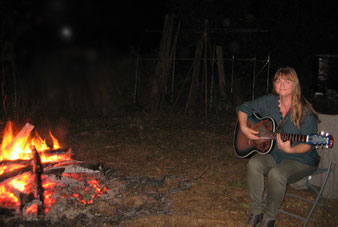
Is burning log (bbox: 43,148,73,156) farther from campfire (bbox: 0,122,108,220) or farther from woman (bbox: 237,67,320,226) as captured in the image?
woman (bbox: 237,67,320,226)

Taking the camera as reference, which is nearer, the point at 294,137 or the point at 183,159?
the point at 294,137

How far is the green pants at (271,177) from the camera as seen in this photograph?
2854mm

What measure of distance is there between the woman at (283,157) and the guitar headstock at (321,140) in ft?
0.20

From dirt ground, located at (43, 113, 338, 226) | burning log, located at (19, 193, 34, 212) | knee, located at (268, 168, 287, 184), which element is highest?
knee, located at (268, 168, 287, 184)

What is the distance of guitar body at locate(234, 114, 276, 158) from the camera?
313 cm

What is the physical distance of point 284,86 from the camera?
3033 millimetres

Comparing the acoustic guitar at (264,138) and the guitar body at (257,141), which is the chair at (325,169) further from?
the guitar body at (257,141)

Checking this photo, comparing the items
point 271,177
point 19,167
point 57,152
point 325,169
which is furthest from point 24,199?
point 325,169

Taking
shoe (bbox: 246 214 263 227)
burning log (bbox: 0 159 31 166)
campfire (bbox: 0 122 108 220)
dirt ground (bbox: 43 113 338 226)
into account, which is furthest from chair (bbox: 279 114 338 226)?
burning log (bbox: 0 159 31 166)

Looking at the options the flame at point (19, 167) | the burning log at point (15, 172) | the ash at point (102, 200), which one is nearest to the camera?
the ash at point (102, 200)

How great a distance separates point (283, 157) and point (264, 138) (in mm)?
254

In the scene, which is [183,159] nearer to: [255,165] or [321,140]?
[255,165]

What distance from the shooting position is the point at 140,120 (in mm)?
8141


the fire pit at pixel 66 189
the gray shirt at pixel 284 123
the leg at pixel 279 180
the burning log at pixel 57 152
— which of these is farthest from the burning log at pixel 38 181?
the gray shirt at pixel 284 123
